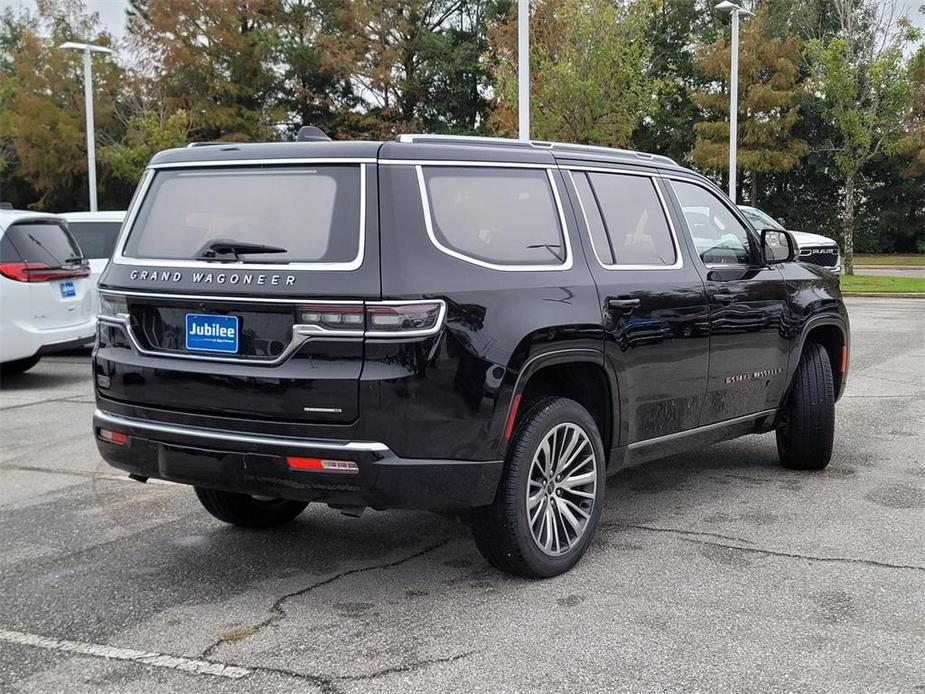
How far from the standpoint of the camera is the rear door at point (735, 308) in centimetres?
555

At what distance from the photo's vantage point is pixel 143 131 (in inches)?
1335

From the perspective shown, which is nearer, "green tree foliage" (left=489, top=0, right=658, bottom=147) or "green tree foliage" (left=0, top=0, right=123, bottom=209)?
"green tree foliage" (left=489, top=0, right=658, bottom=147)

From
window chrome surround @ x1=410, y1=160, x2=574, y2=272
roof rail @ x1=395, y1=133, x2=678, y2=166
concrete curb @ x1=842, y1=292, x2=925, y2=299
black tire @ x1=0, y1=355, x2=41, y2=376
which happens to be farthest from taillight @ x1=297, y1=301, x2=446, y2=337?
concrete curb @ x1=842, y1=292, x2=925, y2=299

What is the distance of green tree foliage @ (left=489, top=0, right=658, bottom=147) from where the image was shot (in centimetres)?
2336

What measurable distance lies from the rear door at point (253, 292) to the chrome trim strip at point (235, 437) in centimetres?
8

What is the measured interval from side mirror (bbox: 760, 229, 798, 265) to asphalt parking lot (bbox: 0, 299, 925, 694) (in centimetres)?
133

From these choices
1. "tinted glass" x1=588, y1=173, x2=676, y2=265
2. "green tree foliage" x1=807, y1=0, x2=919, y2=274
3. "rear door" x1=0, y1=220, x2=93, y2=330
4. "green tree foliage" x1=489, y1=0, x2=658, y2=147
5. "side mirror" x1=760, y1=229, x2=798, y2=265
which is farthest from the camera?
"green tree foliage" x1=807, y1=0, x2=919, y2=274

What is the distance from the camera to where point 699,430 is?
549cm

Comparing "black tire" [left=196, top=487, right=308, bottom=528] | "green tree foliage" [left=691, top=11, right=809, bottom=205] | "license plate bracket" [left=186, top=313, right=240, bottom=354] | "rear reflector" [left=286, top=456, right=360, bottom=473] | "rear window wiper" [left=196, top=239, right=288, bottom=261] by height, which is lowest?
"black tire" [left=196, top=487, right=308, bottom=528]

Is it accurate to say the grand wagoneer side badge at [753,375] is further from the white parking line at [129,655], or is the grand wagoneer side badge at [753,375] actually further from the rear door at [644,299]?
the white parking line at [129,655]

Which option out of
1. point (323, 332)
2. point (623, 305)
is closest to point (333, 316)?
point (323, 332)

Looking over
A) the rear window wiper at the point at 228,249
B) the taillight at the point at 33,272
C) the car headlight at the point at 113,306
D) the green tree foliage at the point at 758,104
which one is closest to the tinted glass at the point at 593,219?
the rear window wiper at the point at 228,249

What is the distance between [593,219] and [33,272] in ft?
24.0

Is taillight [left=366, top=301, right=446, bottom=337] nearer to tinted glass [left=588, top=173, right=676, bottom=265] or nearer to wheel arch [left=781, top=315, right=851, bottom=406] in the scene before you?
tinted glass [left=588, top=173, right=676, bottom=265]
